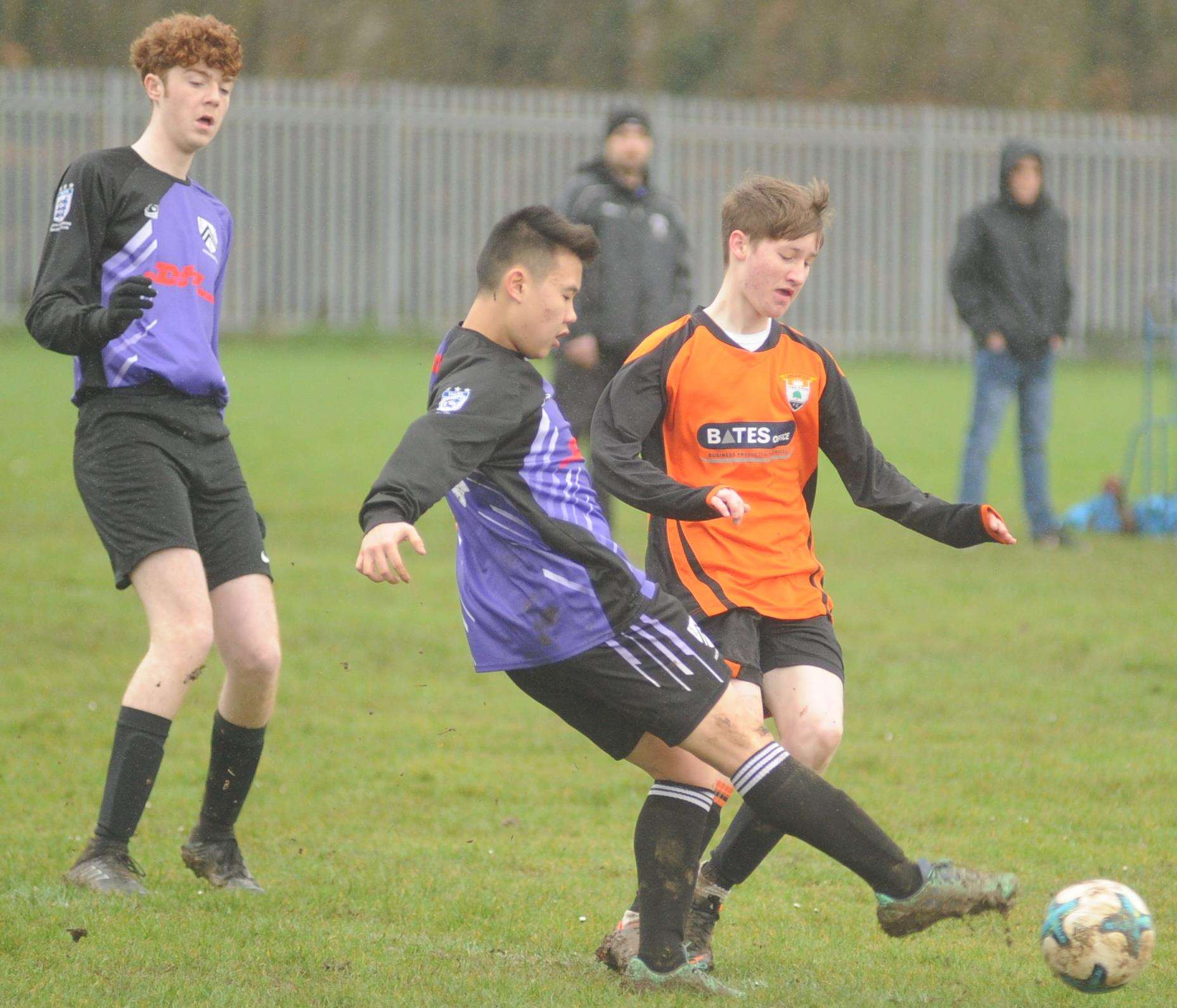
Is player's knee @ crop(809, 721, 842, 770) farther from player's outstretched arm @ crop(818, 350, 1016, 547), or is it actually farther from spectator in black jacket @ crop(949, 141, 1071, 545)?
spectator in black jacket @ crop(949, 141, 1071, 545)

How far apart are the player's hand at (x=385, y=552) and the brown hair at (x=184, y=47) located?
1796 mm

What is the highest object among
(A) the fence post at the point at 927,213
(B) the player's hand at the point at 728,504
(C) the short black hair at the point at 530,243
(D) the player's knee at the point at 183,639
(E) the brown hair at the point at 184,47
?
(E) the brown hair at the point at 184,47

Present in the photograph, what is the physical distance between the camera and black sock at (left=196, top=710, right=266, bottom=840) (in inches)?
181

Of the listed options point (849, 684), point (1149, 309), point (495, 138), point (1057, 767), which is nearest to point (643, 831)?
point (1057, 767)

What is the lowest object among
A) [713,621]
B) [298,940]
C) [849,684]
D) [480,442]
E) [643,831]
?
[849,684]

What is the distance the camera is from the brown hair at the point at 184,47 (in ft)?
14.4

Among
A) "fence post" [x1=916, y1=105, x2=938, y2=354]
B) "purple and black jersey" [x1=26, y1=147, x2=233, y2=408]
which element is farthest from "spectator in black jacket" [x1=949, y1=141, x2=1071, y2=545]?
"fence post" [x1=916, y1=105, x2=938, y2=354]

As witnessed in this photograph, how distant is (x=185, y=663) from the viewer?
4332 mm

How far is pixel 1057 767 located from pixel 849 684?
134 centimetres

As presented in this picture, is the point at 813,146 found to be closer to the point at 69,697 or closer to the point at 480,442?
the point at 69,697

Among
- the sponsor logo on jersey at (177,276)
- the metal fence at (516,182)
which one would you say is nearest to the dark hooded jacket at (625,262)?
the sponsor logo on jersey at (177,276)

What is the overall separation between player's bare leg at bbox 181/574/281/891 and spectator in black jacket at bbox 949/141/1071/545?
651 cm

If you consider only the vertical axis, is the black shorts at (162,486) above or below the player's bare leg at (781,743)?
above

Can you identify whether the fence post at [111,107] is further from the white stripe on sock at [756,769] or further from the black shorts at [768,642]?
the white stripe on sock at [756,769]
